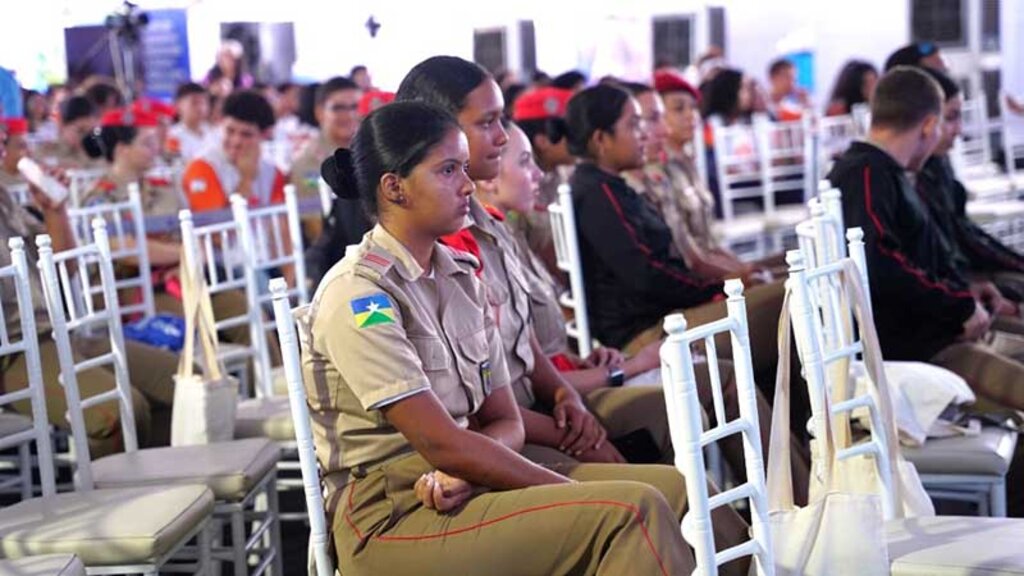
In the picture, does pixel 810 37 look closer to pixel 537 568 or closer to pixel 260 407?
pixel 260 407

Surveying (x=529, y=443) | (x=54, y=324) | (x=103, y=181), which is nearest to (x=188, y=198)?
(x=103, y=181)

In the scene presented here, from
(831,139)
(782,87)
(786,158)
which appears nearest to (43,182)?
(831,139)

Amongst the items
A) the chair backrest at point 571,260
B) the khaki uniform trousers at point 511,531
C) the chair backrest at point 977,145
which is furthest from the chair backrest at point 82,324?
the chair backrest at point 977,145

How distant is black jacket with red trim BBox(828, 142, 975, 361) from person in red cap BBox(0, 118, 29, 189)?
7.81 ft

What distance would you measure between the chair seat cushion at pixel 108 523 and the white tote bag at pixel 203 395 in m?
0.46

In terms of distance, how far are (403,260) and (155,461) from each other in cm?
98

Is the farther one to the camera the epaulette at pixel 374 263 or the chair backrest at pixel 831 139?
the chair backrest at pixel 831 139

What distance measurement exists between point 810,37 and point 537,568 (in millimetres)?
10219

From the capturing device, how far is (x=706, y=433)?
1877mm

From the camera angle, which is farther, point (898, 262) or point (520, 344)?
point (898, 262)

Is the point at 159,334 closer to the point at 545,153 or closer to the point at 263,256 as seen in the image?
the point at 263,256

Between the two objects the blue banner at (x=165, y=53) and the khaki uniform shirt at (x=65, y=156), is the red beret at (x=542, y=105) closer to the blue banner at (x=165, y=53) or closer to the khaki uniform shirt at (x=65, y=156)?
the khaki uniform shirt at (x=65, y=156)

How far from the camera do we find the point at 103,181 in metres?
5.15

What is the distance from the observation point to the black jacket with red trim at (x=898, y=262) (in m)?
3.40
